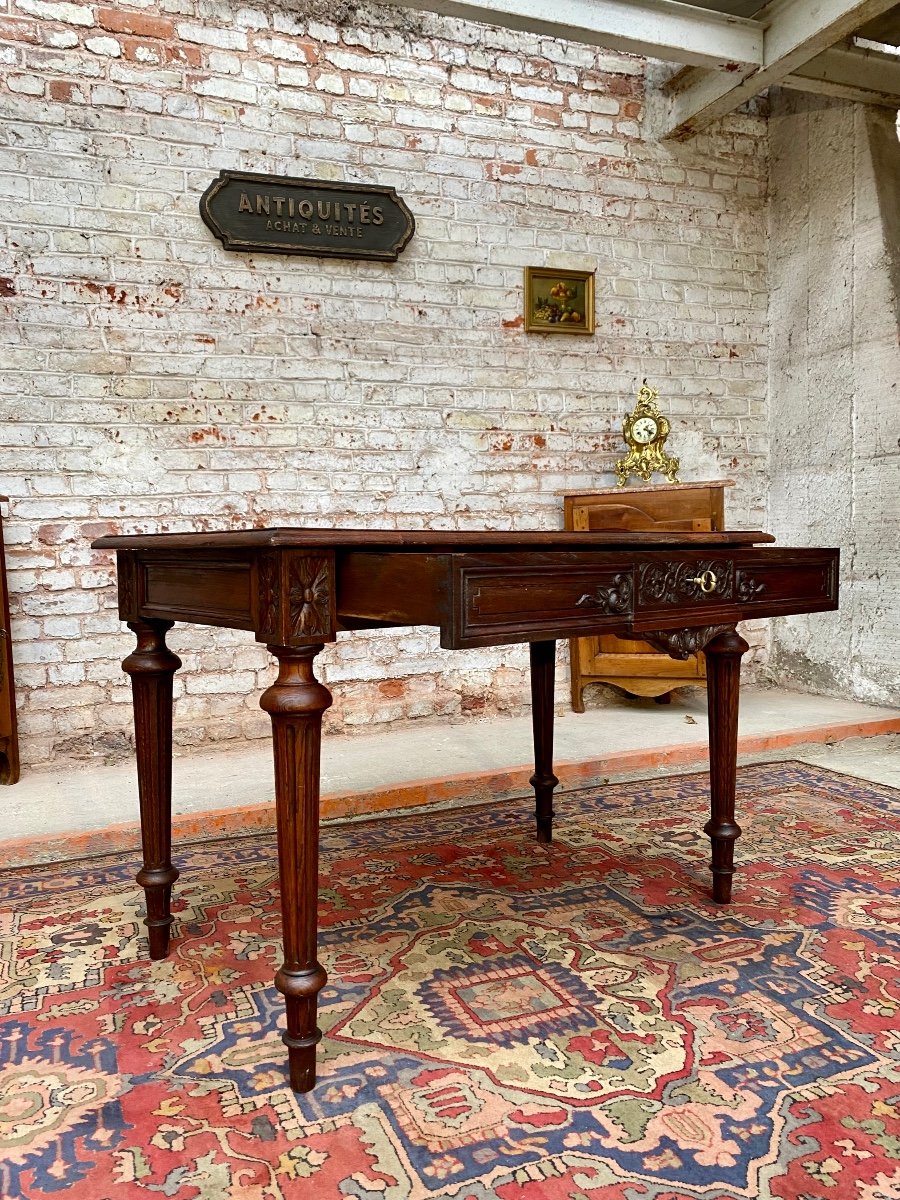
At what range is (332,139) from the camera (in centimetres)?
397

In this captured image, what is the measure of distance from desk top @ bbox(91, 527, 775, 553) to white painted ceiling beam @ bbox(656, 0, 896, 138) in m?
3.16

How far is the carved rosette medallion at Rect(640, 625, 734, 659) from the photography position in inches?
68.9

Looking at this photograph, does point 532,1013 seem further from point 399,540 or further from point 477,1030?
point 399,540

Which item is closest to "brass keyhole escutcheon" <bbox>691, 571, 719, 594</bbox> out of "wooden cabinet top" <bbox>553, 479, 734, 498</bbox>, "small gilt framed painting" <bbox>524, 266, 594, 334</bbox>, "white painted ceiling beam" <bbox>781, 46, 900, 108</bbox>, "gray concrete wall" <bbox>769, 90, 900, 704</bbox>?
"wooden cabinet top" <bbox>553, 479, 734, 498</bbox>

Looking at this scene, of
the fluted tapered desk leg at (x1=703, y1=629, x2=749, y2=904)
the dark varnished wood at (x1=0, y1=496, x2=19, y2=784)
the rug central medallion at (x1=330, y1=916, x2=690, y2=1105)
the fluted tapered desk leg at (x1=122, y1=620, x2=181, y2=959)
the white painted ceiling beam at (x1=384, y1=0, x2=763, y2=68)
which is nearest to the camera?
the rug central medallion at (x1=330, y1=916, x2=690, y2=1105)

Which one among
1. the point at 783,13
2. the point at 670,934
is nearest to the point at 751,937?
the point at 670,934

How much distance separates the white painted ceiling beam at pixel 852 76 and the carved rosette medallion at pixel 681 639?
3.72 meters

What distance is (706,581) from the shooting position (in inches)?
67.7

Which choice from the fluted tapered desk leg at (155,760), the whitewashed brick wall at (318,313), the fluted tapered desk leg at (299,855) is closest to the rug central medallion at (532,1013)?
the fluted tapered desk leg at (299,855)

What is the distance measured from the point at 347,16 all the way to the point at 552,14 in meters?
1.06

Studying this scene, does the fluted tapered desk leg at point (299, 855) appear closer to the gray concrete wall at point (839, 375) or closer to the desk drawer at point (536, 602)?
the desk drawer at point (536, 602)

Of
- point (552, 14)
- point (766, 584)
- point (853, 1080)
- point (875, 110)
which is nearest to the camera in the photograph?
point (853, 1080)

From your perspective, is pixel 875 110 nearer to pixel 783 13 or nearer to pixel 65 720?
pixel 783 13

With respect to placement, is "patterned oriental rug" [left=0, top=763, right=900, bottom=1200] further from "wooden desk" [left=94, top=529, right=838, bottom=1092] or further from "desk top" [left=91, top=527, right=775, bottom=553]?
"desk top" [left=91, top=527, right=775, bottom=553]
